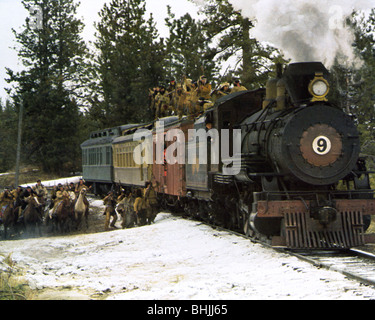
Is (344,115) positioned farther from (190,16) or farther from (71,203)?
(190,16)

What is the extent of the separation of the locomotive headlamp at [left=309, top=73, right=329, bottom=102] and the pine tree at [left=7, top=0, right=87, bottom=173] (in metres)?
41.7

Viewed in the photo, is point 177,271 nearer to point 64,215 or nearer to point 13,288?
point 13,288

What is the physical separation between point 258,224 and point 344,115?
250 cm

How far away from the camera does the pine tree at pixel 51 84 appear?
50.4 meters

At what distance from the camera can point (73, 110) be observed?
52.1 m

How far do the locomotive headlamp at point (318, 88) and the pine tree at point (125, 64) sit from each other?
109ft

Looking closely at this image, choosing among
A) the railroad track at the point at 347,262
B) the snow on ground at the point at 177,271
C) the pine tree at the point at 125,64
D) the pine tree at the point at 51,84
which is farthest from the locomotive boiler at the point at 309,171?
the pine tree at the point at 51,84

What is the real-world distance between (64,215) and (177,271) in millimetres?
11306

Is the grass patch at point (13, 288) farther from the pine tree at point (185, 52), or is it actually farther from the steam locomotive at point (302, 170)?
the pine tree at point (185, 52)

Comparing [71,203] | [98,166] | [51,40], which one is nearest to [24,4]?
[51,40]

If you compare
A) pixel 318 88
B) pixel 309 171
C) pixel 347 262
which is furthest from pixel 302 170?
pixel 347 262

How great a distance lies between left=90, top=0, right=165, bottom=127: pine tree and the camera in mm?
43281

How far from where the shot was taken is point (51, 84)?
168 ft

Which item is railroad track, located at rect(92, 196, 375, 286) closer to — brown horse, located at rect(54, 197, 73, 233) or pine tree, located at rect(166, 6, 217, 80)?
brown horse, located at rect(54, 197, 73, 233)
